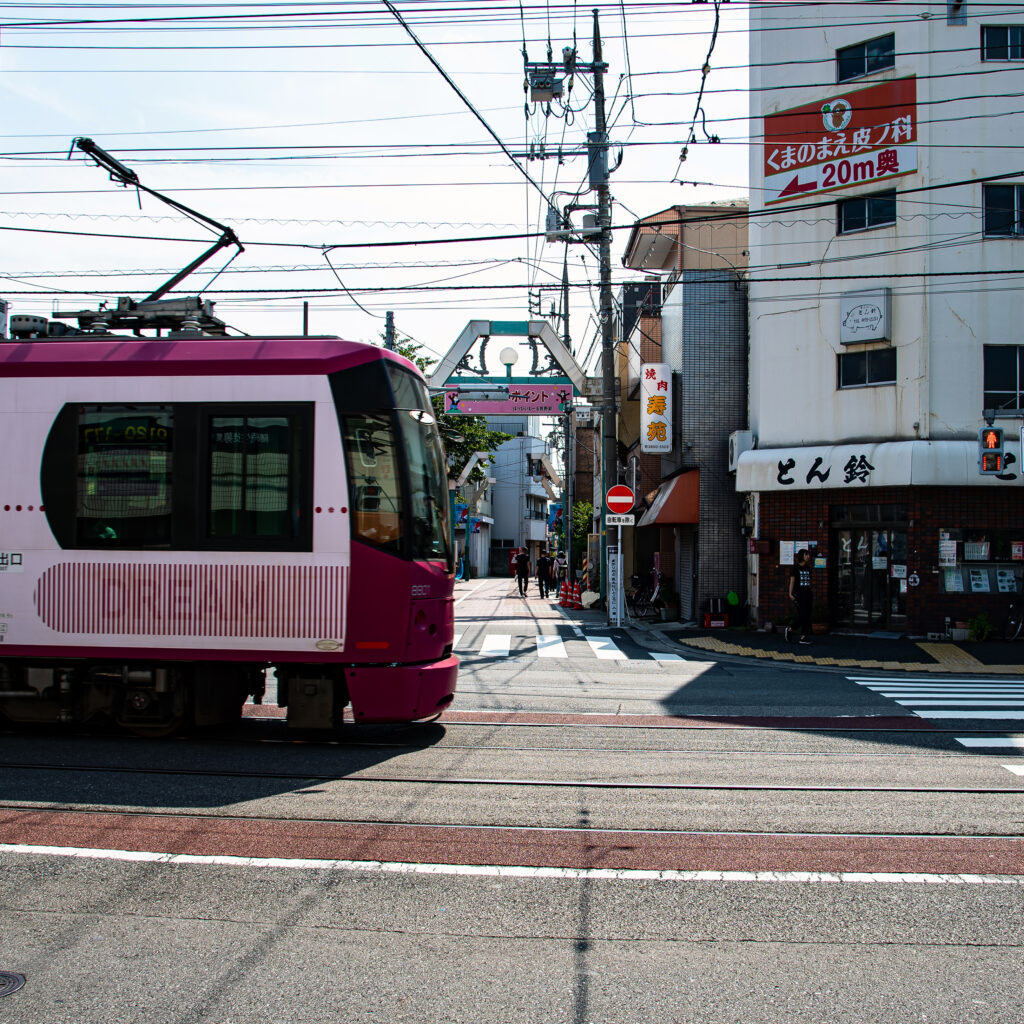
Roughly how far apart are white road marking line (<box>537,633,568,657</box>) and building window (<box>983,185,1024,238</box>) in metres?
11.9

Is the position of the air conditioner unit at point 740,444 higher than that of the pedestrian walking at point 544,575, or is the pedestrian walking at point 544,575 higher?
the air conditioner unit at point 740,444

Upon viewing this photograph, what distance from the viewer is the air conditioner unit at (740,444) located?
874 inches

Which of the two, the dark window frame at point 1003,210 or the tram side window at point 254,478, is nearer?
the tram side window at point 254,478

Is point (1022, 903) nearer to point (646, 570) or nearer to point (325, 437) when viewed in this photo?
point (325, 437)

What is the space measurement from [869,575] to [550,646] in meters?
7.30

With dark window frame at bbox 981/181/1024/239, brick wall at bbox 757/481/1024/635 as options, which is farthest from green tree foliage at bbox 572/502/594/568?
dark window frame at bbox 981/181/1024/239

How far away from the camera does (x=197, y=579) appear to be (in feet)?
27.3

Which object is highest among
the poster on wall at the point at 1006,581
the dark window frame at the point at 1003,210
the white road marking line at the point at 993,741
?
the dark window frame at the point at 1003,210

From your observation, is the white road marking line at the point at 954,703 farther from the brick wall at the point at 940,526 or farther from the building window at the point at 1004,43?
the building window at the point at 1004,43

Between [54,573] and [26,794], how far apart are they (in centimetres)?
228

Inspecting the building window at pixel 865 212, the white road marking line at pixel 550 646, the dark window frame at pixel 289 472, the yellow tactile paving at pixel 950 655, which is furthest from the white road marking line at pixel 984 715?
the building window at pixel 865 212

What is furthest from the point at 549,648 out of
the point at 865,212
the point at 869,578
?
the point at 865,212

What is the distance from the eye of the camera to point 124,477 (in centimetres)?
848

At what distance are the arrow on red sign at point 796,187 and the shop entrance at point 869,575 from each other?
23.3 feet
